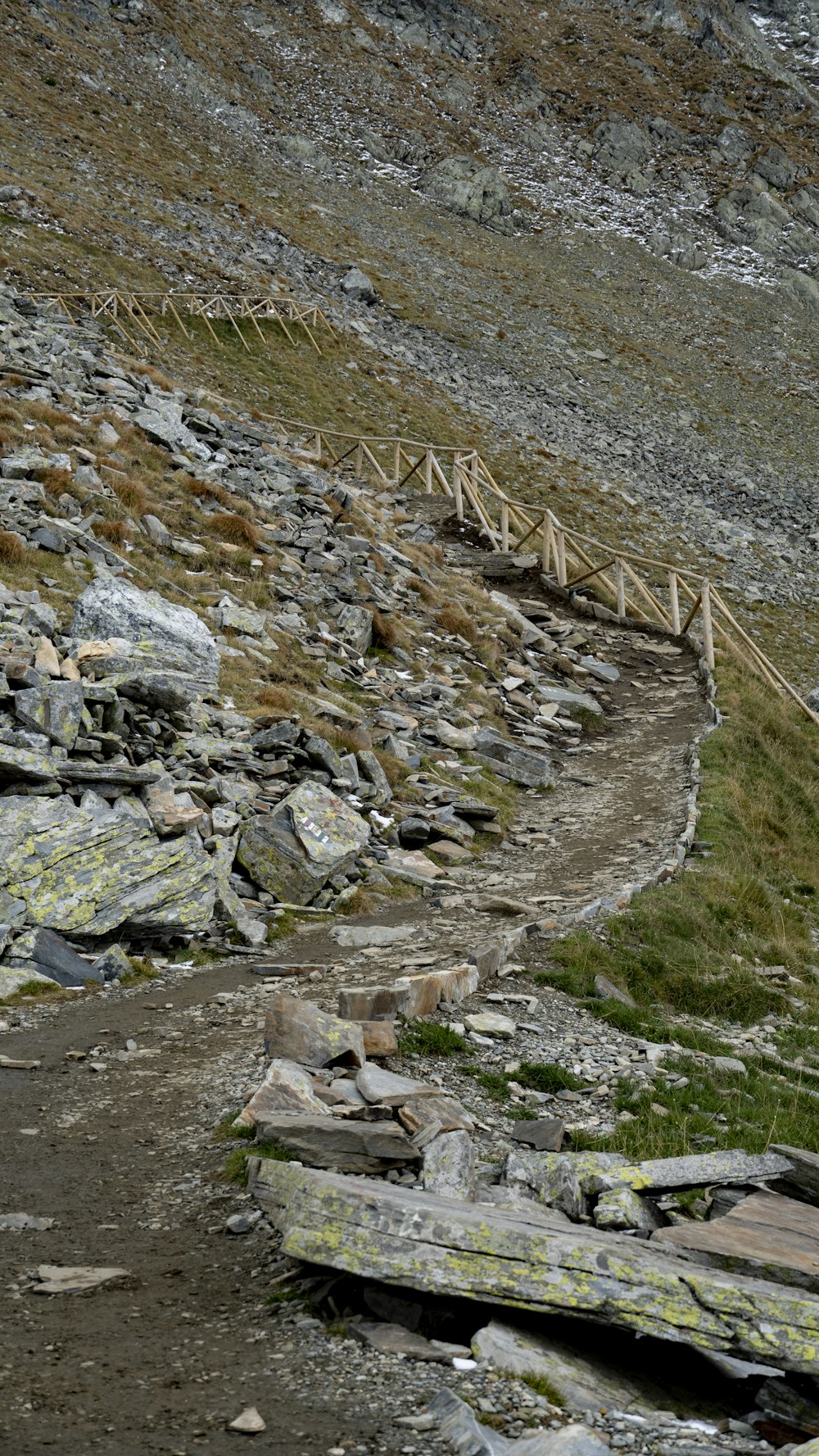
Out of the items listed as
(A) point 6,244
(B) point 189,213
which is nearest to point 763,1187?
(A) point 6,244

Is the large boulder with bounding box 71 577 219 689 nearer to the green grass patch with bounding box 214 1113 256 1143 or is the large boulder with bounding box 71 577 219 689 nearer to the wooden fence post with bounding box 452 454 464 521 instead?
the green grass patch with bounding box 214 1113 256 1143

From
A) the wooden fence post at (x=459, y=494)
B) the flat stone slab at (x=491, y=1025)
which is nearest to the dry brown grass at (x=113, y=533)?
the flat stone slab at (x=491, y=1025)

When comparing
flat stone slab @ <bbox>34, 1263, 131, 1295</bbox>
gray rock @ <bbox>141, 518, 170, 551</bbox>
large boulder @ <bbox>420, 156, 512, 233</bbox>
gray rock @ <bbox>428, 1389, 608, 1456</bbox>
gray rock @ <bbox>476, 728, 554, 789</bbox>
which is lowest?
gray rock @ <bbox>476, 728, 554, 789</bbox>

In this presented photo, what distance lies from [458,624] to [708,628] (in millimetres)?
5441

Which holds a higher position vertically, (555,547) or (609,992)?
(555,547)

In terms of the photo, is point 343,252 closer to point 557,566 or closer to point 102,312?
point 102,312

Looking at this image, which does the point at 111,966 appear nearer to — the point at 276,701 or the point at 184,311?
the point at 276,701

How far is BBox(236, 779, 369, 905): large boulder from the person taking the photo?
10.4m

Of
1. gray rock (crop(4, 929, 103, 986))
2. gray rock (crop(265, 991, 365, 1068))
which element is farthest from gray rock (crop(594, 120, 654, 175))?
gray rock (crop(265, 991, 365, 1068))

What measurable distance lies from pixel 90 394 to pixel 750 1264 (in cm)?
2114

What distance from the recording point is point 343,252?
52500mm

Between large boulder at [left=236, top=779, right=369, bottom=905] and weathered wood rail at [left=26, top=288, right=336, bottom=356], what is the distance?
23.6 m

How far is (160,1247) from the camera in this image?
4.77 meters

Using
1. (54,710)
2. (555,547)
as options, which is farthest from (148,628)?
(555,547)
